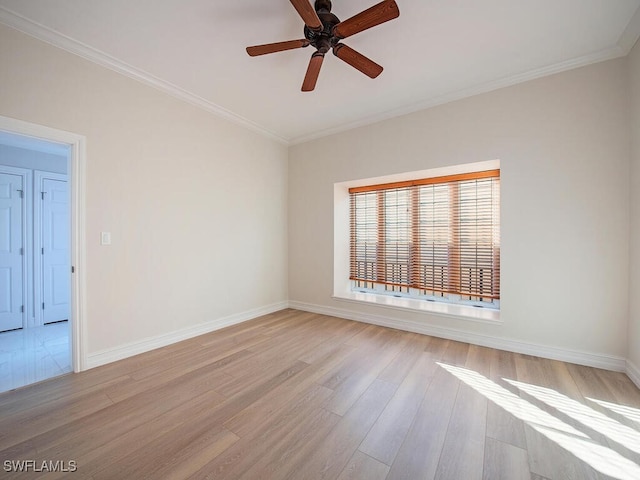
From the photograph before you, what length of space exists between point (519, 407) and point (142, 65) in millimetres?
4336

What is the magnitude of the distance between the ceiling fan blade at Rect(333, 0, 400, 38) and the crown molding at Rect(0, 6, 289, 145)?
6.72 ft

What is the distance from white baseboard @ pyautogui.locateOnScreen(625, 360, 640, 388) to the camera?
6.69ft

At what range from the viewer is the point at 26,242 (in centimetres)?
365

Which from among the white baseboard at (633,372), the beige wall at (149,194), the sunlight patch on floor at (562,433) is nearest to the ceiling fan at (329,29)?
the beige wall at (149,194)

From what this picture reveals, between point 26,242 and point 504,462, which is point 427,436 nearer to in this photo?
point 504,462

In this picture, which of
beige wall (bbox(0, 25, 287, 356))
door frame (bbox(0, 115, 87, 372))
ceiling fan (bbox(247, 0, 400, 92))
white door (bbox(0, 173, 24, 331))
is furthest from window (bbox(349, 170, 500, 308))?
white door (bbox(0, 173, 24, 331))

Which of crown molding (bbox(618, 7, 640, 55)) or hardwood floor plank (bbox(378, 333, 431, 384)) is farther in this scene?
hardwood floor plank (bbox(378, 333, 431, 384))

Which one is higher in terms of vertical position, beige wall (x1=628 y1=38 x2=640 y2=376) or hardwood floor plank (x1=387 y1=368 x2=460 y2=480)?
beige wall (x1=628 y1=38 x2=640 y2=376)

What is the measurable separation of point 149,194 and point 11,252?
2.65 meters

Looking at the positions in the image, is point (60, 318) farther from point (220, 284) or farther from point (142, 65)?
point (142, 65)

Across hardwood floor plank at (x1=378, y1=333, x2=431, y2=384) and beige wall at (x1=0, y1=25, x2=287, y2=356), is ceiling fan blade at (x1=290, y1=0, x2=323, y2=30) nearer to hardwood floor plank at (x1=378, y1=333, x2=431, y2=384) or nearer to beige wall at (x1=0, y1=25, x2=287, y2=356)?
beige wall at (x1=0, y1=25, x2=287, y2=356)

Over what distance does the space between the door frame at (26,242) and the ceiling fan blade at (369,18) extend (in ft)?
15.6

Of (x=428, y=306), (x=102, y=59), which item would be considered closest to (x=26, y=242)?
(x=102, y=59)

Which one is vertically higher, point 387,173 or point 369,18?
point 369,18
